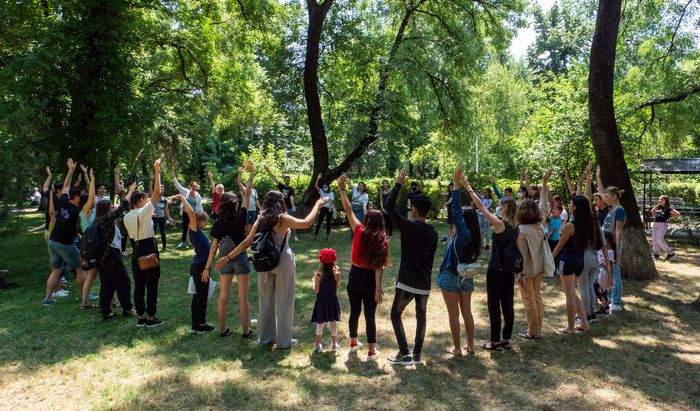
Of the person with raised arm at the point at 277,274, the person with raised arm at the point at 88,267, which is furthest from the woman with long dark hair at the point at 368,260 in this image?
the person with raised arm at the point at 88,267

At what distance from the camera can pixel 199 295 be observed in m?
5.89

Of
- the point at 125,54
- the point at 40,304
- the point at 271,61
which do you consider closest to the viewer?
the point at 40,304

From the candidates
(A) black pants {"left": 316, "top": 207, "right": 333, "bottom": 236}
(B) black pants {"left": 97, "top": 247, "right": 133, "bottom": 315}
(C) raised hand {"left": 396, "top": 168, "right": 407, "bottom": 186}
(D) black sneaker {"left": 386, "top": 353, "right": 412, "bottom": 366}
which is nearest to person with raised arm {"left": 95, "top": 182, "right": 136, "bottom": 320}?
(B) black pants {"left": 97, "top": 247, "right": 133, "bottom": 315}

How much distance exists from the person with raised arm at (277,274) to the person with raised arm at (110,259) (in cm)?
186

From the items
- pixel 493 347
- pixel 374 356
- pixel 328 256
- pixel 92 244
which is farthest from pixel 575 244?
pixel 92 244

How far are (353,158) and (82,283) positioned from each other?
10704 millimetres

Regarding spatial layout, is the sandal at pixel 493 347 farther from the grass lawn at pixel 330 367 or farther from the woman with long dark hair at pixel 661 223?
the woman with long dark hair at pixel 661 223

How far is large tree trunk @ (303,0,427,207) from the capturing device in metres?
15.3

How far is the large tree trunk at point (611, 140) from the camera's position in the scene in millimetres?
9000

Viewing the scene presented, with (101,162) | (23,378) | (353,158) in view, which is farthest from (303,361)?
(353,158)

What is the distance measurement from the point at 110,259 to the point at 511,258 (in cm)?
531

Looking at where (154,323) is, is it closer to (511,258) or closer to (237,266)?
(237,266)

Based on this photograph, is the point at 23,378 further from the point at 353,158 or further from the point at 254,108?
the point at 254,108

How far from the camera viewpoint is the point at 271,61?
16656 mm
